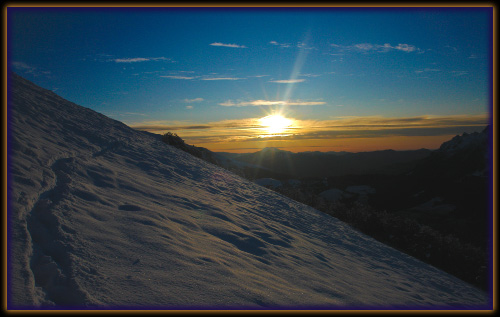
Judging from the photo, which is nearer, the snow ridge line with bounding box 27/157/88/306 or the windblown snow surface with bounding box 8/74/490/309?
the snow ridge line with bounding box 27/157/88/306

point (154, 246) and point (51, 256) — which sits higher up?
point (51, 256)

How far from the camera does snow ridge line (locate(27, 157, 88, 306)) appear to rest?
8.15ft

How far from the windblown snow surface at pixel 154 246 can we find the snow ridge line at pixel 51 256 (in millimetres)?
10

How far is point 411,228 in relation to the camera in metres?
11.4

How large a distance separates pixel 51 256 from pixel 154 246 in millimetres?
1092

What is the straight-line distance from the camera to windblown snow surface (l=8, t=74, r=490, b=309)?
2.77 meters

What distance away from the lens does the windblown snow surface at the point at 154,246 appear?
9.07 feet

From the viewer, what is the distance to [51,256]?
2.88 meters

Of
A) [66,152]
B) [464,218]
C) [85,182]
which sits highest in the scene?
[66,152]

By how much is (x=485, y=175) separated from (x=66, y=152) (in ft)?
126

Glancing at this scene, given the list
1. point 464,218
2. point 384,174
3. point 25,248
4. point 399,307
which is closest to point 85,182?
point 25,248

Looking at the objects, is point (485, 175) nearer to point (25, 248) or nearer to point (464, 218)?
point (464, 218)

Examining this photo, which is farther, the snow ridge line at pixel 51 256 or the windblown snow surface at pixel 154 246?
the windblown snow surface at pixel 154 246

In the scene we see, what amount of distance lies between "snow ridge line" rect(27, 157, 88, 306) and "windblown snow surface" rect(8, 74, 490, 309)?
1cm
